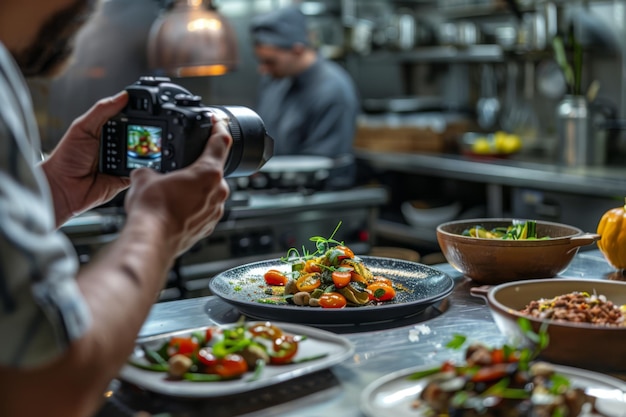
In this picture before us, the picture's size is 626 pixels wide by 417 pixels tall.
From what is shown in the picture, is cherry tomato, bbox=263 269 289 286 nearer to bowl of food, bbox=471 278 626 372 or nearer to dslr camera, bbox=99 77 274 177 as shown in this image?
dslr camera, bbox=99 77 274 177

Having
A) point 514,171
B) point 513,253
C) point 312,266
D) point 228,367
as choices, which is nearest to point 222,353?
point 228,367

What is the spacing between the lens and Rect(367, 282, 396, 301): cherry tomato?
1.53 metres

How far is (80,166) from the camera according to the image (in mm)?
1562

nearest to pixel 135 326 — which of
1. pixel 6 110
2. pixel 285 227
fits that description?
pixel 6 110

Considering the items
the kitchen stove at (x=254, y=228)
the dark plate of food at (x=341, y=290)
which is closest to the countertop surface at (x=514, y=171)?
the kitchen stove at (x=254, y=228)

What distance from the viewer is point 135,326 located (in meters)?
1.02

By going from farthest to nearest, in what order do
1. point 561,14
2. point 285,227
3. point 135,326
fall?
point 561,14 → point 285,227 → point 135,326

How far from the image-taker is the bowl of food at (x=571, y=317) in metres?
1.24

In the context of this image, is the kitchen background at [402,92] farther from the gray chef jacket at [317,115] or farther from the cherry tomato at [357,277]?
the cherry tomato at [357,277]

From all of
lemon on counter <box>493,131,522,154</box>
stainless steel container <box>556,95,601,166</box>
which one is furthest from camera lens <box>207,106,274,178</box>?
lemon on counter <box>493,131,522,154</box>

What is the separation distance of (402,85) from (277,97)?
1.82 m

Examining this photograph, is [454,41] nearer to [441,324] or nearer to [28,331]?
[441,324]

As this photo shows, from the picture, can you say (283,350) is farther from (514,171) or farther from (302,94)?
(302,94)

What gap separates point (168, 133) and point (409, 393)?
1.90 feet
